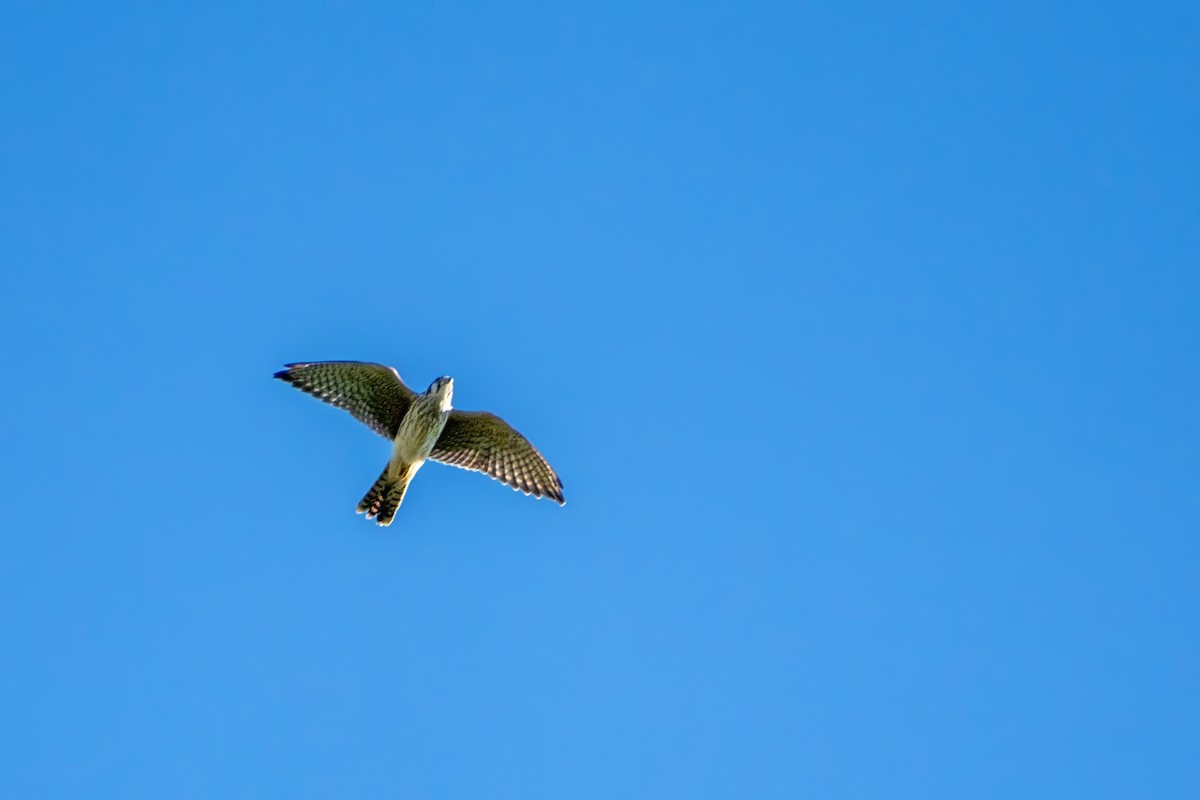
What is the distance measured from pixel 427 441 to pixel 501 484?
1.32m

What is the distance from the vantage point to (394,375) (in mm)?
17672

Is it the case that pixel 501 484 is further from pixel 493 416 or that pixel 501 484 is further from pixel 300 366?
pixel 300 366

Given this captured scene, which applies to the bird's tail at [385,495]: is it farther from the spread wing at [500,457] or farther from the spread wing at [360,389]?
the spread wing at [500,457]

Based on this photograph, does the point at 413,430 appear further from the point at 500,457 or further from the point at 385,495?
the point at 500,457

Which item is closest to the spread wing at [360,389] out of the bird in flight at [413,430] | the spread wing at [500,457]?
the bird in flight at [413,430]

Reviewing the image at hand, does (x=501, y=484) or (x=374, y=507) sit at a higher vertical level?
(x=501, y=484)

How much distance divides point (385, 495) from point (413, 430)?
2.87ft

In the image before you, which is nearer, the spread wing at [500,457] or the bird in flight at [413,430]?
the bird in flight at [413,430]

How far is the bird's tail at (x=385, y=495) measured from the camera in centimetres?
1773

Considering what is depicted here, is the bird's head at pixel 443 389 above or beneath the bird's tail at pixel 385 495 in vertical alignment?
above

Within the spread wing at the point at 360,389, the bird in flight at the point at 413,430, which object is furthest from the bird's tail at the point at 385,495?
the spread wing at the point at 360,389

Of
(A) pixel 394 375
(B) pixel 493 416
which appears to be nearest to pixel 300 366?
(A) pixel 394 375

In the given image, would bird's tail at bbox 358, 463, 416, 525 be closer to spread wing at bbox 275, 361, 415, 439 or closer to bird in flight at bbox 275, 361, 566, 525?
bird in flight at bbox 275, 361, 566, 525

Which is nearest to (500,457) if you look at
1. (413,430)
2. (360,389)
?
(413,430)
